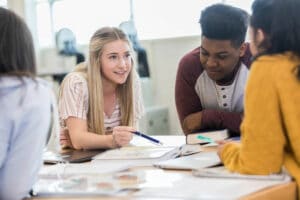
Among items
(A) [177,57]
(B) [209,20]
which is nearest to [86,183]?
(B) [209,20]

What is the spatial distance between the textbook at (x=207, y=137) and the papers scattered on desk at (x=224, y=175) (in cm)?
39

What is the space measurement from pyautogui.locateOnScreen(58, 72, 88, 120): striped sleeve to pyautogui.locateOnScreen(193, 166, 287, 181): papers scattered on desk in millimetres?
728

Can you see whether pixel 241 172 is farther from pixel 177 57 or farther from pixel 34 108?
pixel 177 57

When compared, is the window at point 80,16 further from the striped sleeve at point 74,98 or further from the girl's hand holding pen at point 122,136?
the girl's hand holding pen at point 122,136

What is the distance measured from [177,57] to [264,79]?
2383 mm

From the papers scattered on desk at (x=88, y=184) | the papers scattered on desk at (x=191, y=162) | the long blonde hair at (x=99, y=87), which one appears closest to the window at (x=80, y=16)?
the long blonde hair at (x=99, y=87)

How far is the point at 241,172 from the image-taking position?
118 centimetres

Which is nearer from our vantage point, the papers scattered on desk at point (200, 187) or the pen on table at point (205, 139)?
the papers scattered on desk at point (200, 187)

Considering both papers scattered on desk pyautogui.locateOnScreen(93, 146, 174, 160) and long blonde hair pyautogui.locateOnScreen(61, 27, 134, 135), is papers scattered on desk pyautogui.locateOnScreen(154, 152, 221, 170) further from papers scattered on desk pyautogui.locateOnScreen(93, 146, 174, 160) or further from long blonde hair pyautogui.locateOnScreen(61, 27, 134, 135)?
long blonde hair pyautogui.locateOnScreen(61, 27, 134, 135)

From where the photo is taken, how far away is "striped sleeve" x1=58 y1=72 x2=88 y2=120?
185 centimetres

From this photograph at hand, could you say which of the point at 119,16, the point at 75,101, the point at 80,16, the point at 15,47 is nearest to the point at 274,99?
the point at 15,47

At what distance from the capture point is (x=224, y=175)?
1178mm

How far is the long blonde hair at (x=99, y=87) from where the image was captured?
191 cm

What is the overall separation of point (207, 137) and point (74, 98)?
1.73 feet
